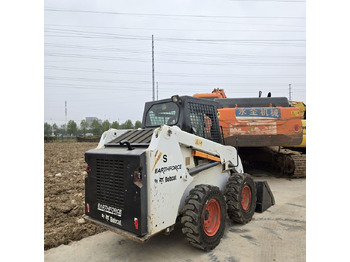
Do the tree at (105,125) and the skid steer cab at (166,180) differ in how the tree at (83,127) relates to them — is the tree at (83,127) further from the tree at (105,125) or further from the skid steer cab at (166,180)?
the skid steer cab at (166,180)

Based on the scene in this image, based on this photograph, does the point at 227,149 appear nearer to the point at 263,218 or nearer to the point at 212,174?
the point at 212,174

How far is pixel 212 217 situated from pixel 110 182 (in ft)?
5.25

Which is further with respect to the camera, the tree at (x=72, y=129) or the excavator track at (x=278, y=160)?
the tree at (x=72, y=129)

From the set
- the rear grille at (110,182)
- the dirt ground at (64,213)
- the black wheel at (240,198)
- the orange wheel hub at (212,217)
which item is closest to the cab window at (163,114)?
the rear grille at (110,182)

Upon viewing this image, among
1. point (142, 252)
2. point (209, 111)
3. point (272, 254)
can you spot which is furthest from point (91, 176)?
point (272, 254)

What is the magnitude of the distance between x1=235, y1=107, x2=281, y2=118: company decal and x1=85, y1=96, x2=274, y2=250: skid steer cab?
2.45 meters

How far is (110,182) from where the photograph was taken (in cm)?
336

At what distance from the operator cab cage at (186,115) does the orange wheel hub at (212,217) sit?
1.13 meters

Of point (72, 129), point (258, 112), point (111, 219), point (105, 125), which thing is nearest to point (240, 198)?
point (111, 219)

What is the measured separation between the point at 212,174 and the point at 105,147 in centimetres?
181

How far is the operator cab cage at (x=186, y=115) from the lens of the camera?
3.92m

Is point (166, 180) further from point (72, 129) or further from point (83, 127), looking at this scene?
point (72, 129)

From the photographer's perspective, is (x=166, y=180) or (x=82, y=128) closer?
(x=166, y=180)

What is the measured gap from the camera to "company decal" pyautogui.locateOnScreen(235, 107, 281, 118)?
663cm
